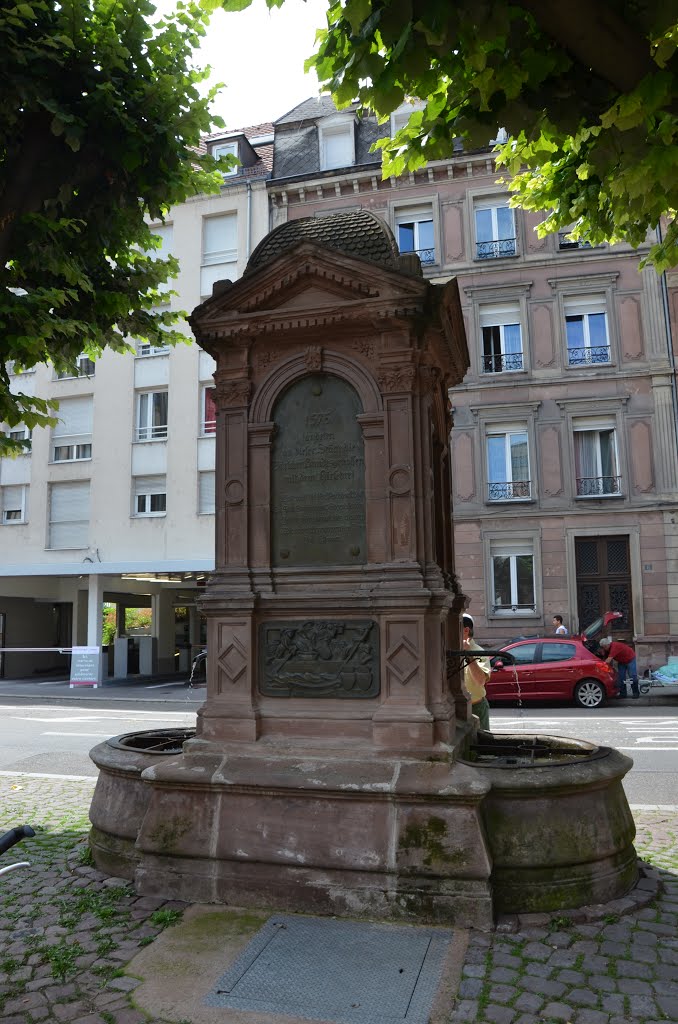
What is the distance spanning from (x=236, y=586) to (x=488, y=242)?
2161 cm

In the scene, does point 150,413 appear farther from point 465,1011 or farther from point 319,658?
point 465,1011

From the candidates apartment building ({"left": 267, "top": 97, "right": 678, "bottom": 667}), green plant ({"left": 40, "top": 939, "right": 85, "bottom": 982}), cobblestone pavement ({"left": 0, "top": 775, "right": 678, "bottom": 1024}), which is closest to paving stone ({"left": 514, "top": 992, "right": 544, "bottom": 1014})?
cobblestone pavement ({"left": 0, "top": 775, "right": 678, "bottom": 1024})

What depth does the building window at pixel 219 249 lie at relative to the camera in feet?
87.0

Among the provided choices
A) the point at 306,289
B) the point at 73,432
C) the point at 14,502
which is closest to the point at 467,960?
the point at 306,289

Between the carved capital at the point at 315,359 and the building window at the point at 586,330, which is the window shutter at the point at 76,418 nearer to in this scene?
the building window at the point at 586,330

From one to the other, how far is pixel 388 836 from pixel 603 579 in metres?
19.2

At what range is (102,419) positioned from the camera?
1056 inches

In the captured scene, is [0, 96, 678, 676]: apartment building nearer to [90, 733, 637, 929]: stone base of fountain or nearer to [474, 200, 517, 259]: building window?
[474, 200, 517, 259]: building window

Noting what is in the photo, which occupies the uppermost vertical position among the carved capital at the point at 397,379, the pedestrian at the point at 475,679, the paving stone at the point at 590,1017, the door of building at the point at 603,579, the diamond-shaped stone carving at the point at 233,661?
the carved capital at the point at 397,379

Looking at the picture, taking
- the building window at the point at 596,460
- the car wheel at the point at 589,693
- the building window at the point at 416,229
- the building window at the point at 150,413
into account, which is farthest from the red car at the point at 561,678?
the building window at the point at 150,413

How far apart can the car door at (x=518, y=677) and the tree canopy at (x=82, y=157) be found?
11.5 m

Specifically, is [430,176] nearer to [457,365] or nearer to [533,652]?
[533,652]

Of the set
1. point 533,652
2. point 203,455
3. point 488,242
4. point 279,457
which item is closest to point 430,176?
point 488,242

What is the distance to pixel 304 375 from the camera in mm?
5648
